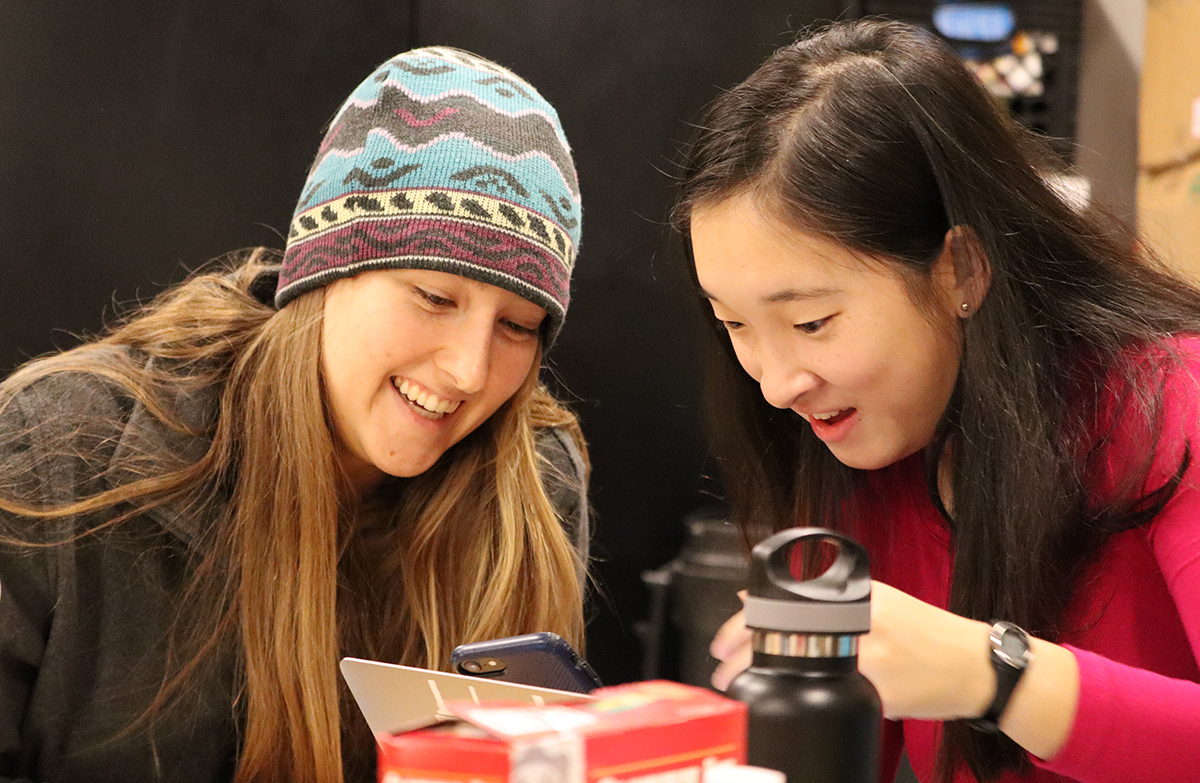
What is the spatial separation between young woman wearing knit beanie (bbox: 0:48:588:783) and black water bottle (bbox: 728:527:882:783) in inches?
31.1

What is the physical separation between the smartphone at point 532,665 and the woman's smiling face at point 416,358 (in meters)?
0.55

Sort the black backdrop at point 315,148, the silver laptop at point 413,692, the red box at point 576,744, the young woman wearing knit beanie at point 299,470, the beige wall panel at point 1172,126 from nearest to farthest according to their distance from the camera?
1. the red box at point 576,744
2. the silver laptop at point 413,692
3. the young woman wearing knit beanie at point 299,470
4. the black backdrop at point 315,148
5. the beige wall panel at point 1172,126

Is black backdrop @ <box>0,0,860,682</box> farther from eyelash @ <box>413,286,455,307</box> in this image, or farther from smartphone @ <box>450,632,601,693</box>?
smartphone @ <box>450,632,601,693</box>

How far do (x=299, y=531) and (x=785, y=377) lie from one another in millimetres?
639

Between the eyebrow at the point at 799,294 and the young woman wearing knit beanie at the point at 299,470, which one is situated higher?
the eyebrow at the point at 799,294

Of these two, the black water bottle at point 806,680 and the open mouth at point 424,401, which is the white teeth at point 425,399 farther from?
the black water bottle at point 806,680

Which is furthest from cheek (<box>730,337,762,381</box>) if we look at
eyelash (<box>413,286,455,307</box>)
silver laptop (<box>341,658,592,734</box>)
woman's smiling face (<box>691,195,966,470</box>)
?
silver laptop (<box>341,658,592,734</box>)

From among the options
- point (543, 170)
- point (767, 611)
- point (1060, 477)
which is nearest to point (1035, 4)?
point (543, 170)

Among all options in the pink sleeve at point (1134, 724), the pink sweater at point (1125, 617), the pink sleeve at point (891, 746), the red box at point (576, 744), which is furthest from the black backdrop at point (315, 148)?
the red box at point (576, 744)

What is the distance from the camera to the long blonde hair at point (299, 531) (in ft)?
4.42

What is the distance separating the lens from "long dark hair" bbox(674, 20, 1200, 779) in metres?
1.08

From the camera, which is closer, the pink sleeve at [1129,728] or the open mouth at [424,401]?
the pink sleeve at [1129,728]

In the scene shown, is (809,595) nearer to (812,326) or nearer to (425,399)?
(812,326)

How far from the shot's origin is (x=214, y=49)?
6.96ft
